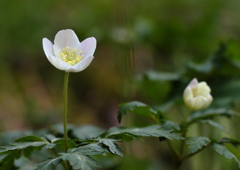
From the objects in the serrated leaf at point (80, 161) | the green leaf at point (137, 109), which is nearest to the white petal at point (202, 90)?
the green leaf at point (137, 109)

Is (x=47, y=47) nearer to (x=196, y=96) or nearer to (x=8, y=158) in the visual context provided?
(x=8, y=158)

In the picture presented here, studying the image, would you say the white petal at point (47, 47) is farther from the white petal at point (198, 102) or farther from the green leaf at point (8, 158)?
the white petal at point (198, 102)

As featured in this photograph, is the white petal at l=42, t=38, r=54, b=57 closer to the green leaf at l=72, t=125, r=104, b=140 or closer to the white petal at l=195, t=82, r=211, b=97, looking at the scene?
the green leaf at l=72, t=125, r=104, b=140

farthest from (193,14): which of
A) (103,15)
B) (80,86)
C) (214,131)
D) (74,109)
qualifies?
(214,131)

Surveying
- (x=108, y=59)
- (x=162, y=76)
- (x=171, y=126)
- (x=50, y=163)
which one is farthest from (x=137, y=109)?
(x=108, y=59)

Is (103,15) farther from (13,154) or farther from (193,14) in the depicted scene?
(13,154)

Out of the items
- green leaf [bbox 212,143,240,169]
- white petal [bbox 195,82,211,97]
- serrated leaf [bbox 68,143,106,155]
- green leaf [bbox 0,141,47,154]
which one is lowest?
green leaf [bbox 212,143,240,169]

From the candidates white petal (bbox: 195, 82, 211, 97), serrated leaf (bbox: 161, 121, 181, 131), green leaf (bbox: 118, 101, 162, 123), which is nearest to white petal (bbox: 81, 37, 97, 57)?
green leaf (bbox: 118, 101, 162, 123)
